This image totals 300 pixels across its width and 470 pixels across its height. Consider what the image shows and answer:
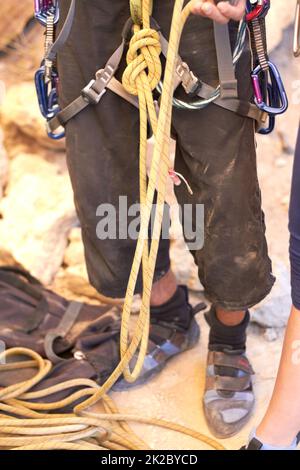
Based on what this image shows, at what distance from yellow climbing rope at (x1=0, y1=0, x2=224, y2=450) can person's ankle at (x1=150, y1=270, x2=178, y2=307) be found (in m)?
0.27

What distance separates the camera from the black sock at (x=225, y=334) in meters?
1.58

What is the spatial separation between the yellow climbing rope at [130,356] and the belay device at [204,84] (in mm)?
77

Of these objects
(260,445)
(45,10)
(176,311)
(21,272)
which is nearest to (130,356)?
(260,445)

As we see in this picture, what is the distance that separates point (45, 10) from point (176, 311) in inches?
32.7

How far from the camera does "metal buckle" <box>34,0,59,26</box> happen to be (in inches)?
50.9

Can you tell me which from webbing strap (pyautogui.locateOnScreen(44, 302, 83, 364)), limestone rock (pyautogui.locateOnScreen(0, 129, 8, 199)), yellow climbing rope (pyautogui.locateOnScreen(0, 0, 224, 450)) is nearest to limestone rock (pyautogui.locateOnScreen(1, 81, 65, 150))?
limestone rock (pyautogui.locateOnScreen(0, 129, 8, 199))

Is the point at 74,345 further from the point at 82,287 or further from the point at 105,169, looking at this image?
the point at 105,169

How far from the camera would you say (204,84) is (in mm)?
1236

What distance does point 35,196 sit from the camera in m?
2.19

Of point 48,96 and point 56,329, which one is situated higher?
point 48,96

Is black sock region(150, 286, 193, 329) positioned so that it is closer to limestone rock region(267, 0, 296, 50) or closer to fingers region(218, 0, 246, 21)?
fingers region(218, 0, 246, 21)

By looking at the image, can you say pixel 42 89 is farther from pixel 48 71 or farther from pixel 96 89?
pixel 96 89

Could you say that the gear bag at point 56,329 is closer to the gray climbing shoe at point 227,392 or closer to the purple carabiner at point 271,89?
the gray climbing shoe at point 227,392
